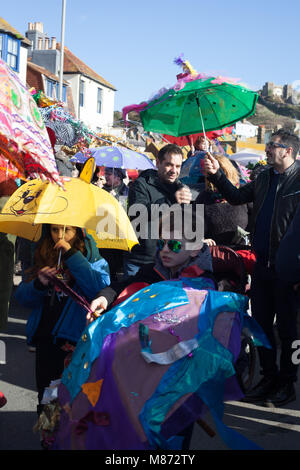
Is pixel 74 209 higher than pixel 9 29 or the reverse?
the reverse

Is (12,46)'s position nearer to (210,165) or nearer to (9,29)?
(9,29)

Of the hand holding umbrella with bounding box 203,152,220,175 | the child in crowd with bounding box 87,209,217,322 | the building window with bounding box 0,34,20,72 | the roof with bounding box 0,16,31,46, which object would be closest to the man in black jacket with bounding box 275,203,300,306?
the child in crowd with bounding box 87,209,217,322

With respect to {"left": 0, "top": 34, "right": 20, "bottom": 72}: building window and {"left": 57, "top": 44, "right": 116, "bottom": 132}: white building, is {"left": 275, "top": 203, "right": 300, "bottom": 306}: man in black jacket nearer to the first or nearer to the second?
{"left": 0, "top": 34, "right": 20, "bottom": 72}: building window

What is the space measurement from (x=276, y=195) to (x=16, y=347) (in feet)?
10.6

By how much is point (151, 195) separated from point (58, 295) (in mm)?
1811

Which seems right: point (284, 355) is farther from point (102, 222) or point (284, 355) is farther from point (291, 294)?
point (102, 222)

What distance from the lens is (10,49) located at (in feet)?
96.1

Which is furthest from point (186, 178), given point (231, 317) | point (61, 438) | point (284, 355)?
point (61, 438)

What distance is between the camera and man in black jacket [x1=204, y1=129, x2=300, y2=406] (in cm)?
443

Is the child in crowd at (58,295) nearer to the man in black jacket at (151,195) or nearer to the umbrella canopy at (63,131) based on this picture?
the man in black jacket at (151,195)

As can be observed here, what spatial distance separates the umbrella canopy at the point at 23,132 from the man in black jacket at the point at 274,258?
209cm

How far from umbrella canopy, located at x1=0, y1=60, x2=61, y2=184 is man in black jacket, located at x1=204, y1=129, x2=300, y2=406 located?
2093 mm

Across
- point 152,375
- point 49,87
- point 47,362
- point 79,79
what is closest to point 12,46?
point 49,87

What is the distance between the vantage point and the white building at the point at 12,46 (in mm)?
28531
